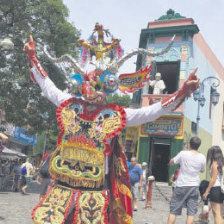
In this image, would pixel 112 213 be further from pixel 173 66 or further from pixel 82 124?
pixel 173 66

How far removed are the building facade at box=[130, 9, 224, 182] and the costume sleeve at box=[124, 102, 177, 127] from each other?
13115 millimetres

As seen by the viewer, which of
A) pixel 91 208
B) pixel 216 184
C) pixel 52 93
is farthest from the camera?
pixel 216 184

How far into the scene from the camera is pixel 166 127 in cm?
1652

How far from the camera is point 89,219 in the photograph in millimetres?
2982

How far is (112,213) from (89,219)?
40 centimetres

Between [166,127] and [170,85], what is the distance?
132 inches

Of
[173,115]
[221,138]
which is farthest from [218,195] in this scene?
[221,138]

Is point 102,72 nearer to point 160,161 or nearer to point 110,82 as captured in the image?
point 110,82

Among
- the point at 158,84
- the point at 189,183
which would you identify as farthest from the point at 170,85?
the point at 189,183

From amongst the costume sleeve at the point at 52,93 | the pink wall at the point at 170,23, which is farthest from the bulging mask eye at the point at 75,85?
the pink wall at the point at 170,23

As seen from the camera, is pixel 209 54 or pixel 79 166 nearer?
pixel 79 166

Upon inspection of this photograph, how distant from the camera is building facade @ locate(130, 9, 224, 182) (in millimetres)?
16391

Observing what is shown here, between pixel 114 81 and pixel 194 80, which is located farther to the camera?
pixel 114 81

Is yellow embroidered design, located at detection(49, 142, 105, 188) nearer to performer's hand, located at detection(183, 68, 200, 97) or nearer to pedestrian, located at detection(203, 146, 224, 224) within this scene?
performer's hand, located at detection(183, 68, 200, 97)
